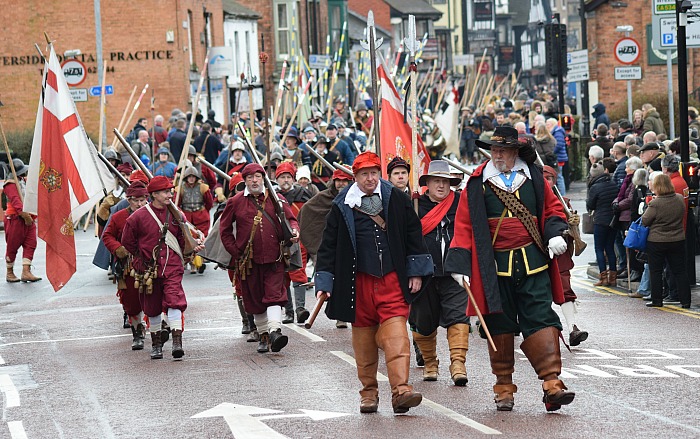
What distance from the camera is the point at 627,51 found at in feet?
97.3

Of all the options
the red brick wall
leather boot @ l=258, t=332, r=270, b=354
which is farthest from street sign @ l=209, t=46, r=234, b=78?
leather boot @ l=258, t=332, r=270, b=354

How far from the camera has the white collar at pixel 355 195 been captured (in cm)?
1031

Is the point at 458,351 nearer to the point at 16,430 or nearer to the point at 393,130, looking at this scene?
the point at 16,430

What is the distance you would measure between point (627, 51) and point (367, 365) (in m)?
20.7

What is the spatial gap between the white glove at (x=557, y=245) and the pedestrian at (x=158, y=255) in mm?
4836

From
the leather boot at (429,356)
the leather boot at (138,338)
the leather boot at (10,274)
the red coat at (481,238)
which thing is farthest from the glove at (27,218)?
the red coat at (481,238)

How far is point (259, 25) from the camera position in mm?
67500

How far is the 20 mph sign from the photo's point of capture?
29.5 m

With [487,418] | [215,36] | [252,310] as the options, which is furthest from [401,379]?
[215,36]

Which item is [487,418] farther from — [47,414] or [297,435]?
[47,414]

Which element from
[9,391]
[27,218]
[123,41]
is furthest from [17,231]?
[123,41]

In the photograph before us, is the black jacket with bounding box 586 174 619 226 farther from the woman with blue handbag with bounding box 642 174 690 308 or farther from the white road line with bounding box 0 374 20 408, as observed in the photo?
the white road line with bounding box 0 374 20 408

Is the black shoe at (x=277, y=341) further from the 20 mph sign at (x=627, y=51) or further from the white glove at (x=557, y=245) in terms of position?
the 20 mph sign at (x=627, y=51)

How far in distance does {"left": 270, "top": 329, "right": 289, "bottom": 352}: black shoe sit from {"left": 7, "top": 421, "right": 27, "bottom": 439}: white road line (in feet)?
10.9
